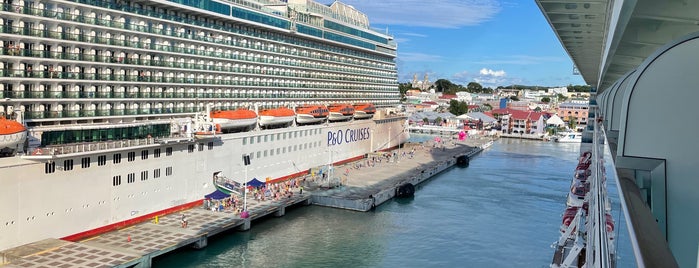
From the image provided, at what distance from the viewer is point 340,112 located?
3919cm

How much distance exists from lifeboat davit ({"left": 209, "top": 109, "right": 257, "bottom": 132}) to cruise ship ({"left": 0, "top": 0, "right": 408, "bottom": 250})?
0.09 meters

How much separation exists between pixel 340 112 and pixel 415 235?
1705cm

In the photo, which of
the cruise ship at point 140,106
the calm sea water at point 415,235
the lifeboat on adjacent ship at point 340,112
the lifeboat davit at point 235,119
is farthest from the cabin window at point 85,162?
the lifeboat on adjacent ship at point 340,112

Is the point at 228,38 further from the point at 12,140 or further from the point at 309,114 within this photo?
the point at 12,140

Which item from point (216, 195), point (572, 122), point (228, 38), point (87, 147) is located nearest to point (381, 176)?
point (228, 38)

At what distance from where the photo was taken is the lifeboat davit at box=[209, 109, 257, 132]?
2619 centimetres

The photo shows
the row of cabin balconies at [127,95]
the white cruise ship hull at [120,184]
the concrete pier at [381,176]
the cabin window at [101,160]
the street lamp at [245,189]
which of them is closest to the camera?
the white cruise ship hull at [120,184]

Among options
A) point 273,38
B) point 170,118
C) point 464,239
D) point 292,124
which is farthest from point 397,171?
point 170,118

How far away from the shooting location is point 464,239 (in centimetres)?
2312

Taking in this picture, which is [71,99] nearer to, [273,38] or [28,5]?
[28,5]

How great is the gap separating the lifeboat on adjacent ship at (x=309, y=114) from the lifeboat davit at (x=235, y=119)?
538cm

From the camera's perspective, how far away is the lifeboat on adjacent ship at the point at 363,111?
43.2 meters

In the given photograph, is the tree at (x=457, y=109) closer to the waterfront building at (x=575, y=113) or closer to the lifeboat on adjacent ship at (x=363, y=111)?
the waterfront building at (x=575, y=113)

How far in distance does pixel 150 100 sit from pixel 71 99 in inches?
156
